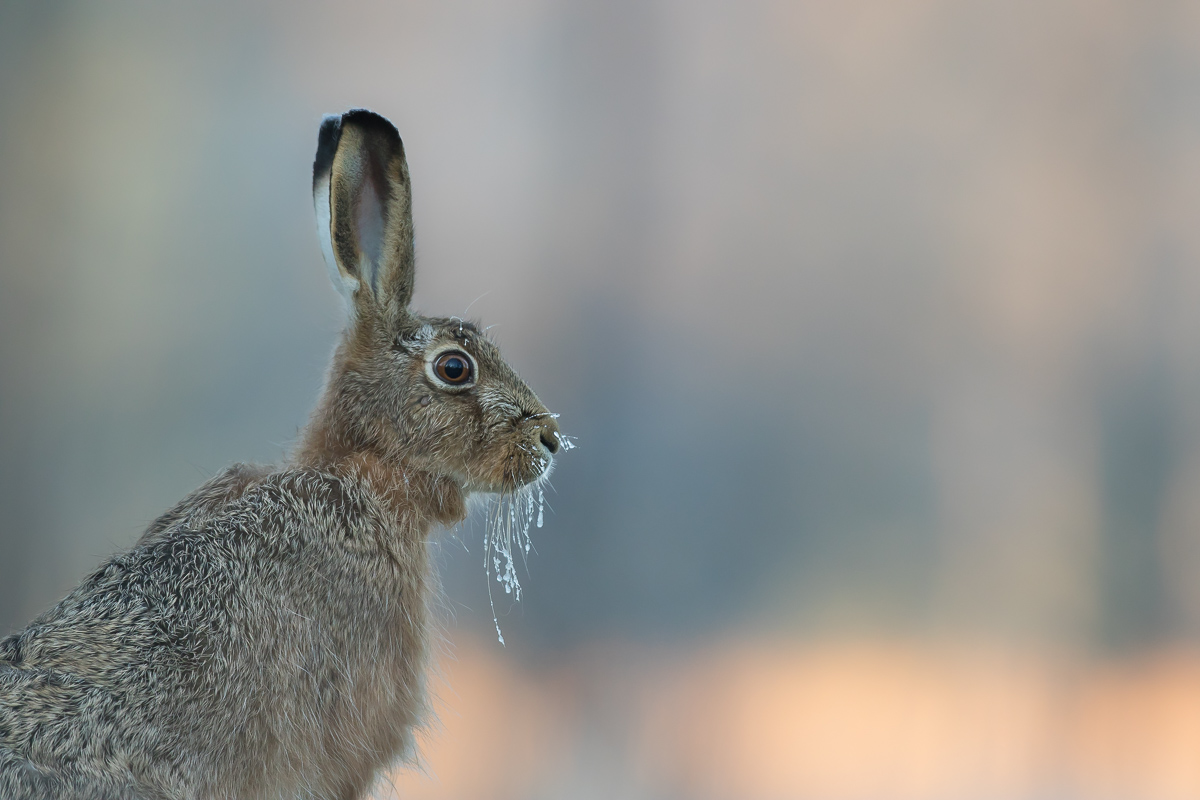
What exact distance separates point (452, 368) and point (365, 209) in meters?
0.17

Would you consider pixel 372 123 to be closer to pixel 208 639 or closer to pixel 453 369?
pixel 453 369

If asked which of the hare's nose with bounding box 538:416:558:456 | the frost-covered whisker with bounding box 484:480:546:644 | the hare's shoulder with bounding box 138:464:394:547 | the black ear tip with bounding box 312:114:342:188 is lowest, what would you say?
the frost-covered whisker with bounding box 484:480:546:644

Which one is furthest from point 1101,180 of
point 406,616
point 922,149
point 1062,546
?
point 406,616

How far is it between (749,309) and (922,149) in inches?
15.1

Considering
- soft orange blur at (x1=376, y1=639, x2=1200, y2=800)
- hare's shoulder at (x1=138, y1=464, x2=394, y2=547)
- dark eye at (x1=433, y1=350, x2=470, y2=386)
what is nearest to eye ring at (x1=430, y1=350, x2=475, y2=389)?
dark eye at (x1=433, y1=350, x2=470, y2=386)

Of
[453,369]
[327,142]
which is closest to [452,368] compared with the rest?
[453,369]

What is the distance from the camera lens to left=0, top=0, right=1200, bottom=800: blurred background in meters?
1.52

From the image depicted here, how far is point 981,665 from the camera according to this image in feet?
5.15

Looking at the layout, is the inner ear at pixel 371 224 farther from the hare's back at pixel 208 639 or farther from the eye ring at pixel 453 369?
the hare's back at pixel 208 639

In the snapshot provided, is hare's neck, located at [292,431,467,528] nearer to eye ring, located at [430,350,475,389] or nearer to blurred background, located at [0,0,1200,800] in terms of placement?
eye ring, located at [430,350,475,389]

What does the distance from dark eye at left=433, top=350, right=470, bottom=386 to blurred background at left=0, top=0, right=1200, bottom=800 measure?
535 millimetres

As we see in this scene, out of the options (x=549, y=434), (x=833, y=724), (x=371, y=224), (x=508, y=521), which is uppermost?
(x=371, y=224)

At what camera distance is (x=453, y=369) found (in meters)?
0.97

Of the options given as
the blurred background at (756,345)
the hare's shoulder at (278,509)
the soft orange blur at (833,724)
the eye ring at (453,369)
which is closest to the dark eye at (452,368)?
the eye ring at (453,369)
